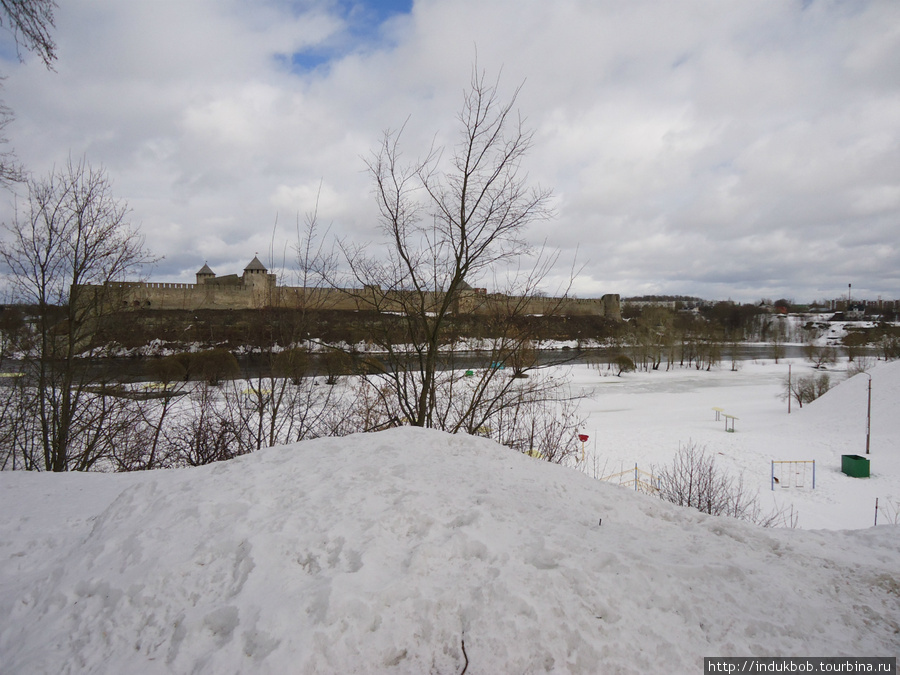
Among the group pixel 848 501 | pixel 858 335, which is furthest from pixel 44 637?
pixel 858 335

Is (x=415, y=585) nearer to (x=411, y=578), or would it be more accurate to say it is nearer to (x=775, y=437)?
(x=411, y=578)

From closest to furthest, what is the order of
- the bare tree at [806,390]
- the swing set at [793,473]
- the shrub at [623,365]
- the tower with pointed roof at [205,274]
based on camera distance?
1. the swing set at [793,473]
2. the bare tree at [806,390]
3. the shrub at [623,365]
4. the tower with pointed roof at [205,274]

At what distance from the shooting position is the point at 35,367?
25.3 feet

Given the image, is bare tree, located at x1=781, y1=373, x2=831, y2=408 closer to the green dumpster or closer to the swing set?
the green dumpster

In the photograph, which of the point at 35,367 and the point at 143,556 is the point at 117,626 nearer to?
the point at 143,556

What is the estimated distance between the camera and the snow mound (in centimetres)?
195

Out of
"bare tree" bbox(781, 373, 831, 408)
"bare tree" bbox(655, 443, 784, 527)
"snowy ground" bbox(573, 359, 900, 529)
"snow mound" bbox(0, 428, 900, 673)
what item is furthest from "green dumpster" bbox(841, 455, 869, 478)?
"snow mound" bbox(0, 428, 900, 673)

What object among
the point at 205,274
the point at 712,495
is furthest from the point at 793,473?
the point at 205,274

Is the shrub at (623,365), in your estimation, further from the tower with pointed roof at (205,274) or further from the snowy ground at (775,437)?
the tower with pointed roof at (205,274)

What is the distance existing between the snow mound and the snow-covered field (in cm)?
1

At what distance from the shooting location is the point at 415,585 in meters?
2.26

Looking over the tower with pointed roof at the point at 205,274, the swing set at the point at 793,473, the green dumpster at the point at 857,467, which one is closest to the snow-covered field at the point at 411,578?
the swing set at the point at 793,473

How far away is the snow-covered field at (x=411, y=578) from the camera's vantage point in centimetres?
196

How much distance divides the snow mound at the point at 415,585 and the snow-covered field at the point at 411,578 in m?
0.01
